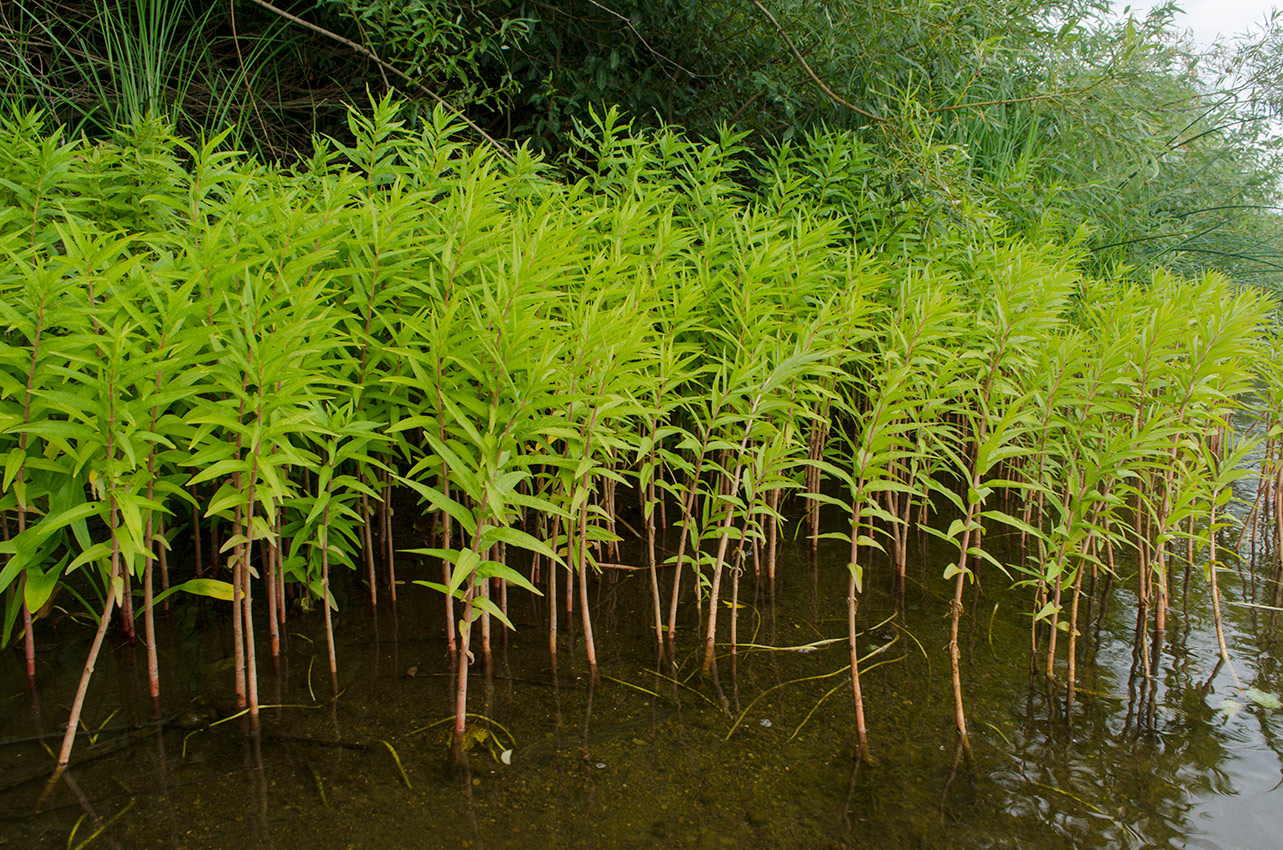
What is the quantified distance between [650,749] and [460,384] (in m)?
1.22

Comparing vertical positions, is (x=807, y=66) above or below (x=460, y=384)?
above

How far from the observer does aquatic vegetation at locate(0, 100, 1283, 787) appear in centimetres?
188

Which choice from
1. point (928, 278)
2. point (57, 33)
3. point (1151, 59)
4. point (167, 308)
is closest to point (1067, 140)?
point (1151, 59)

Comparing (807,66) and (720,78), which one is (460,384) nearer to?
(807,66)

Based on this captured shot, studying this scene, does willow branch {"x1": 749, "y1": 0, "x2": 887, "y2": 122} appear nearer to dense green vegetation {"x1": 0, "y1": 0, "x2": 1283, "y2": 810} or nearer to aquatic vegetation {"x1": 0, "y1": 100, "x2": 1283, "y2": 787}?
dense green vegetation {"x1": 0, "y1": 0, "x2": 1283, "y2": 810}

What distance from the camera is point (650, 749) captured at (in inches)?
87.4

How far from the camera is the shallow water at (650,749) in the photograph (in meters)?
1.88

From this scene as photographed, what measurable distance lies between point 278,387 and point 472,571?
2.27 ft

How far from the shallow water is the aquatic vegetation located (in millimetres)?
107

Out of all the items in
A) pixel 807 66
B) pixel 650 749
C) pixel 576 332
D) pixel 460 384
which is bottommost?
pixel 650 749

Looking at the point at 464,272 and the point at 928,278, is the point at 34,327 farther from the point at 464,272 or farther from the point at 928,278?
the point at 928,278

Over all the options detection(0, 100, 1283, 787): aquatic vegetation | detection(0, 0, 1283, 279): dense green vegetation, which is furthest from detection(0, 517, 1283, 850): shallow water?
detection(0, 0, 1283, 279): dense green vegetation

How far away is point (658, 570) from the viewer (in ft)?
11.7

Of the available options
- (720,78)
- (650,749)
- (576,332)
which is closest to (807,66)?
(720,78)
